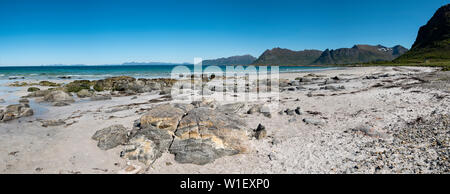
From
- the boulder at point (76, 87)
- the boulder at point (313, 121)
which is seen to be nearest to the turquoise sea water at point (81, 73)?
the boulder at point (76, 87)

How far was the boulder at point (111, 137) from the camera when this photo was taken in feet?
25.2

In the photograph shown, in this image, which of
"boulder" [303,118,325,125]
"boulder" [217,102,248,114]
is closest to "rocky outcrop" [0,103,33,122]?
"boulder" [217,102,248,114]

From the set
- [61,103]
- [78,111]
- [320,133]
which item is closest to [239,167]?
[320,133]

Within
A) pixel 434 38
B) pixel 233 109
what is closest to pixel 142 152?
pixel 233 109

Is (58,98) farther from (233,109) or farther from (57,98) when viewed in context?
(233,109)

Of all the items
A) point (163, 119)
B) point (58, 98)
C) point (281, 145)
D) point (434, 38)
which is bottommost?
point (281, 145)

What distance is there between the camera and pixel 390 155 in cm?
595

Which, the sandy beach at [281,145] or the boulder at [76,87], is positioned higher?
the boulder at [76,87]

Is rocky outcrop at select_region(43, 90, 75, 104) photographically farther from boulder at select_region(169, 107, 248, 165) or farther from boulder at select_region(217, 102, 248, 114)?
boulder at select_region(169, 107, 248, 165)

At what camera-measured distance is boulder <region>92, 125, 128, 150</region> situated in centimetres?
767

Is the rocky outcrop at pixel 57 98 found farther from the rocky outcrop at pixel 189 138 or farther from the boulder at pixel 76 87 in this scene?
the rocky outcrop at pixel 189 138

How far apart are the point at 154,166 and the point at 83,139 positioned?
423 centimetres

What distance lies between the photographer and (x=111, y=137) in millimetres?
7973
